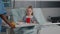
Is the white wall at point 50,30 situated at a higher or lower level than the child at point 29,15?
lower

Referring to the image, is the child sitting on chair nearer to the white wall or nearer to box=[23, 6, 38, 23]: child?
box=[23, 6, 38, 23]: child

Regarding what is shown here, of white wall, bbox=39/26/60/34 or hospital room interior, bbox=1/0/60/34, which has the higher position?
hospital room interior, bbox=1/0/60/34

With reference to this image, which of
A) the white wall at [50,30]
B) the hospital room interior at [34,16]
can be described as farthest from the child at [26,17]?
the white wall at [50,30]

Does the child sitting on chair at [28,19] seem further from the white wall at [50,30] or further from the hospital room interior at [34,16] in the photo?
the white wall at [50,30]

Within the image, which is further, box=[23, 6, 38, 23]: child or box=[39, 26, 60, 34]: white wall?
box=[23, 6, 38, 23]: child

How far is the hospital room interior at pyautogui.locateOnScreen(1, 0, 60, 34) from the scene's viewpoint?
2.65m

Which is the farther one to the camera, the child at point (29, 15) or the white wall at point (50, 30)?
the child at point (29, 15)

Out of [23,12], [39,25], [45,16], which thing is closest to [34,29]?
[39,25]

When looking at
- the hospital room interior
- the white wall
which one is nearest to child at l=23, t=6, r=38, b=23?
the hospital room interior

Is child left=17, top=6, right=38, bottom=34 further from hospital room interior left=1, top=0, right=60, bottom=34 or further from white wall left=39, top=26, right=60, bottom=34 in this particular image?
white wall left=39, top=26, right=60, bottom=34

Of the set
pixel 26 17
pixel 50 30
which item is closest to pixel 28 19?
pixel 26 17

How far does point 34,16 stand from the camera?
2986mm

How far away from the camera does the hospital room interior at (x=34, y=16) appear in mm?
2654

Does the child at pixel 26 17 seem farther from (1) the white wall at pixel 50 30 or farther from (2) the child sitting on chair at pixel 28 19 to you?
(1) the white wall at pixel 50 30
